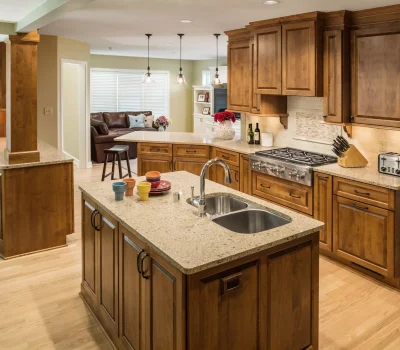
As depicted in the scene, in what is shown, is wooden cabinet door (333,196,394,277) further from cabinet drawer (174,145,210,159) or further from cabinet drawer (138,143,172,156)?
cabinet drawer (138,143,172,156)

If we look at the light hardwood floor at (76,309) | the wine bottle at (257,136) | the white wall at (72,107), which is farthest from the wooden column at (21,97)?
the white wall at (72,107)

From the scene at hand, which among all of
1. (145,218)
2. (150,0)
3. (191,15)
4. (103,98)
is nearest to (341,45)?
(191,15)

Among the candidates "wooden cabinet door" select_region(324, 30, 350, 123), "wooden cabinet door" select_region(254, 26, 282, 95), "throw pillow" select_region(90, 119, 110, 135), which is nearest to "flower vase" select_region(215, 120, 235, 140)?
"wooden cabinet door" select_region(254, 26, 282, 95)

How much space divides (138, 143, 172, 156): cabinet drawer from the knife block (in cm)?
233

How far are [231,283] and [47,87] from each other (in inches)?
214

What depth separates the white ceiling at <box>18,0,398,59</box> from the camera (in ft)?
11.7

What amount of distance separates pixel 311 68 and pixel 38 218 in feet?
9.79

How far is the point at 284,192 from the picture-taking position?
417 cm

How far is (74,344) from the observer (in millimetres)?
2570

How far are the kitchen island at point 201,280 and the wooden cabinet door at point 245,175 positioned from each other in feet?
6.77

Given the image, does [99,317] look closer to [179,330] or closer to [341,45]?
[179,330]

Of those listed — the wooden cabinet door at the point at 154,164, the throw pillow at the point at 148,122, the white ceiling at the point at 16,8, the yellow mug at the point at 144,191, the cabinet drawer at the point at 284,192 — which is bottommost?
the cabinet drawer at the point at 284,192

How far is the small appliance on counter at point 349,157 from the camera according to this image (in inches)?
147

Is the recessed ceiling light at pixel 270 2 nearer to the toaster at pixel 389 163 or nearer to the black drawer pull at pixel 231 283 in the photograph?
the toaster at pixel 389 163
